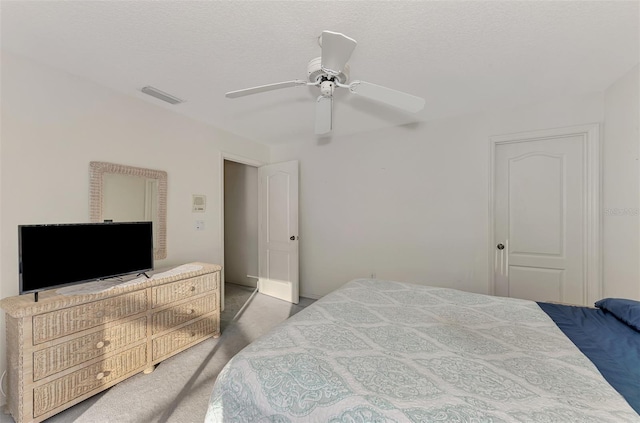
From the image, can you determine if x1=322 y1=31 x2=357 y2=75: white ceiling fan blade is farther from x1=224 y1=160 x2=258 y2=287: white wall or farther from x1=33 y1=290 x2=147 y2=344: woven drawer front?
x1=224 y1=160 x2=258 y2=287: white wall

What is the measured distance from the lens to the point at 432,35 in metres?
1.50

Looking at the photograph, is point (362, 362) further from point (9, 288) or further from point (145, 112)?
point (145, 112)

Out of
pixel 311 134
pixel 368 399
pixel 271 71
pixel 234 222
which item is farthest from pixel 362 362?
pixel 234 222

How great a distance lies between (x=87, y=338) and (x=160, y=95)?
75.1 inches

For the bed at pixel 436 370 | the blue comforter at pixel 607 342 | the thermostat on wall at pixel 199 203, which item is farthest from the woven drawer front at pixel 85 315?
the blue comforter at pixel 607 342

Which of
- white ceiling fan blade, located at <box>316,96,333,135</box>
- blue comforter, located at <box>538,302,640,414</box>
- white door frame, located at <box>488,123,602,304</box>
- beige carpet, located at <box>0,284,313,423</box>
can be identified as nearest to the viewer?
blue comforter, located at <box>538,302,640,414</box>

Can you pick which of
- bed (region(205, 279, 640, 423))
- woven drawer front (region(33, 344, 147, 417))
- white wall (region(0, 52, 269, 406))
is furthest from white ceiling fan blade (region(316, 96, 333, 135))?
woven drawer front (region(33, 344, 147, 417))

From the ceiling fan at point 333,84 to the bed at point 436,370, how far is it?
127cm

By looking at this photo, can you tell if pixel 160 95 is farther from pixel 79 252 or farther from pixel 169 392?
pixel 169 392

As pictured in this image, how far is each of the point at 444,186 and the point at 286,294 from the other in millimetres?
2440

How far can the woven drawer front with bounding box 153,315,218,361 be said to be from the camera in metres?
2.07

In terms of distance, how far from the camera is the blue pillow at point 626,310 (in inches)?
49.5

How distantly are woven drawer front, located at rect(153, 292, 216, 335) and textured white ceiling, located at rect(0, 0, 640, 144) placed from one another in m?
1.82

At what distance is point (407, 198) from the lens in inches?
121
